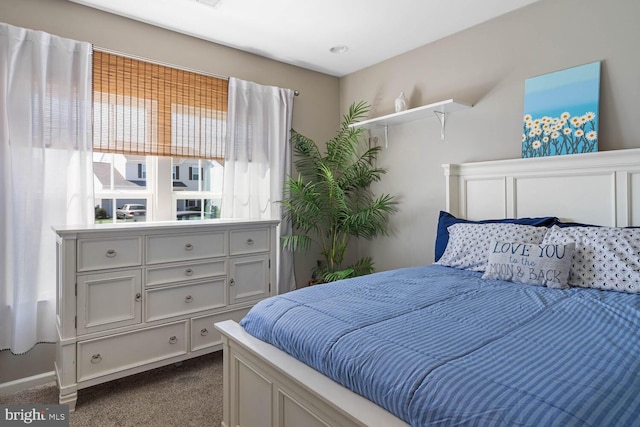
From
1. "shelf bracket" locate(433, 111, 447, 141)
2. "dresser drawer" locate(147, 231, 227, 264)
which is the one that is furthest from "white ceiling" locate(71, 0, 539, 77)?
"dresser drawer" locate(147, 231, 227, 264)

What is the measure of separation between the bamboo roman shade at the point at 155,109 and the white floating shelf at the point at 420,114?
1294 millimetres

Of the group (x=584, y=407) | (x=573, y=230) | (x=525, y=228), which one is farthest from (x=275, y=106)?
(x=584, y=407)

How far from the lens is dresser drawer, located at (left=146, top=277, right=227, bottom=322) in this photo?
228 centimetres

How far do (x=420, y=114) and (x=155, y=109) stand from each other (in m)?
2.05

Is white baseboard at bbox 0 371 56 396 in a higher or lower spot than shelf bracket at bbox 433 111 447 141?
lower

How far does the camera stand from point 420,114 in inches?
120

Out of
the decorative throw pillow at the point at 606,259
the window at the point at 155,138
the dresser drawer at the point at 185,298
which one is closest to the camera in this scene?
the decorative throw pillow at the point at 606,259

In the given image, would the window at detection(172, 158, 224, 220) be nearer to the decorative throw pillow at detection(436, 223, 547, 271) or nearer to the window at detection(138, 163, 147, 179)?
the window at detection(138, 163, 147, 179)

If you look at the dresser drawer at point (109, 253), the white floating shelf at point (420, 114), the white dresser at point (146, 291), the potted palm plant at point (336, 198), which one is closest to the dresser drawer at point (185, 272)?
the white dresser at point (146, 291)

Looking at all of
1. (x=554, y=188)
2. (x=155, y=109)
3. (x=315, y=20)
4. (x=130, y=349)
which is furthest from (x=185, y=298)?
(x=554, y=188)

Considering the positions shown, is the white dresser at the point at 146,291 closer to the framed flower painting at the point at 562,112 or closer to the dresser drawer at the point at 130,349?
the dresser drawer at the point at 130,349

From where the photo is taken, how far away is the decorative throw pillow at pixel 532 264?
182 centimetres

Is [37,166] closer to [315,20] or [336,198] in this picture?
[315,20]

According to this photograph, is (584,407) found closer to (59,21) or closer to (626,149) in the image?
(626,149)
